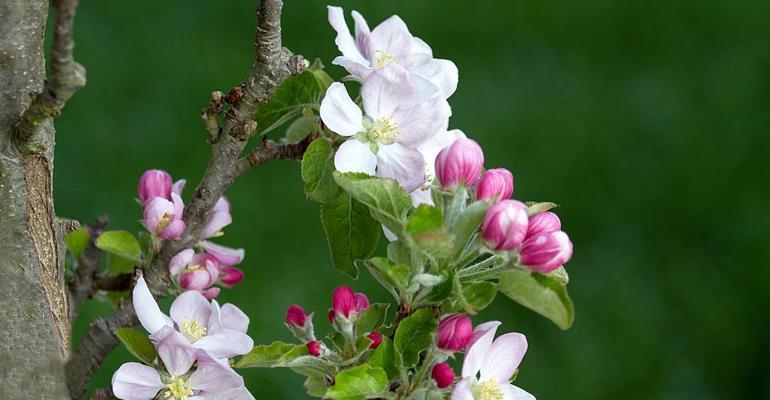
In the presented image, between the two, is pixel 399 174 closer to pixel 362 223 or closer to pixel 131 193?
pixel 362 223

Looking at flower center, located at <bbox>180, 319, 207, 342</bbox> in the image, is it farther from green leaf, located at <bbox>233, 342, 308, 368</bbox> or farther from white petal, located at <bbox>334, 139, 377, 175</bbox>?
white petal, located at <bbox>334, 139, 377, 175</bbox>

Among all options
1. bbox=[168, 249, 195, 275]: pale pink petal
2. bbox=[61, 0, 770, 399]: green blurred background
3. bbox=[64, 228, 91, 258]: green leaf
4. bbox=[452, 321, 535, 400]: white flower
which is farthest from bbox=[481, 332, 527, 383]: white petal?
bbox=[61, 0, 770, 399]: green blurred background

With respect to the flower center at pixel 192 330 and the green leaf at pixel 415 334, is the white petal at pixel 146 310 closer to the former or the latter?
the flower center at pixel 192 330

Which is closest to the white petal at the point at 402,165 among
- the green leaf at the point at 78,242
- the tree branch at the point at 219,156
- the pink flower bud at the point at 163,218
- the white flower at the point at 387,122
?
the white flower at the point at 387,122

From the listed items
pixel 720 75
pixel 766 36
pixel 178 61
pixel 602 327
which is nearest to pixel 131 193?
pixel 178 61

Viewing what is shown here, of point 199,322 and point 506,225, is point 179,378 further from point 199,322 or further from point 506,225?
point 506,225

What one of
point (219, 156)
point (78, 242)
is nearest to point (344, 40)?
point (219, 156)
